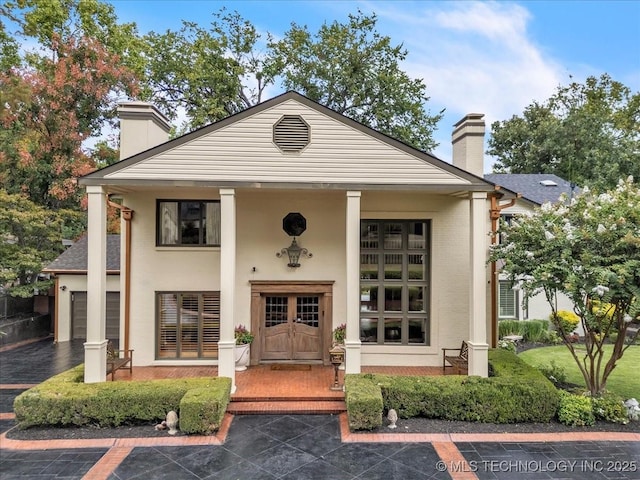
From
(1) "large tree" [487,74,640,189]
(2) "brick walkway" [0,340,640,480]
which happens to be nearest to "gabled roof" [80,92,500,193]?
(2) "brick walkway" [0,340,640,480]

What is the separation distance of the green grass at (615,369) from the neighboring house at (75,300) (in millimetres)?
14739

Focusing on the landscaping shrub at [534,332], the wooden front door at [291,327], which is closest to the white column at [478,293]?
the wooden front door at [291,327]

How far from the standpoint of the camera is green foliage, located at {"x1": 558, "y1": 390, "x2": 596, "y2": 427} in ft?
22.7

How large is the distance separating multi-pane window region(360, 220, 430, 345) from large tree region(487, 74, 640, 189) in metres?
16.7

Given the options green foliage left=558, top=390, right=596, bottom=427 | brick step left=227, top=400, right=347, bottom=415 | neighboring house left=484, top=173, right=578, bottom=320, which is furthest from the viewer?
neighboring house left=484, top=173, right=578, bottom=320

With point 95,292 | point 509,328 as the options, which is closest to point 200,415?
point 95,292

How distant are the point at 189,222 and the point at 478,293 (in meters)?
7.50

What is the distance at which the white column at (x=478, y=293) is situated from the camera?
8.17 metres

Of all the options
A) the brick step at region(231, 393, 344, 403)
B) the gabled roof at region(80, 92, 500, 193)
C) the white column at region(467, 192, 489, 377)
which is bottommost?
the brick step at region(231, 393, 344, 403)

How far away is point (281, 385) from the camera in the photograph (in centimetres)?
845

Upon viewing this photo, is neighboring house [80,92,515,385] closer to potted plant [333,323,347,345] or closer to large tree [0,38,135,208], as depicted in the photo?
potted plant [333,323,347,345]

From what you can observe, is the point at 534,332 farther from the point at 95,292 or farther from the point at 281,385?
the point at 95,292

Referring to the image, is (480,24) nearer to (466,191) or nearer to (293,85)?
(466,191)

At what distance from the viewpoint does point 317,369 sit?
9.64 meters
